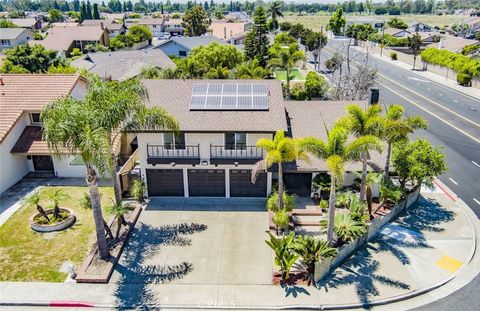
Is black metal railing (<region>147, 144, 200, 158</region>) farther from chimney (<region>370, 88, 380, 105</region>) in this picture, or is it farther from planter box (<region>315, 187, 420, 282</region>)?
chimney (<region>370, 88, 380, 105</region>)

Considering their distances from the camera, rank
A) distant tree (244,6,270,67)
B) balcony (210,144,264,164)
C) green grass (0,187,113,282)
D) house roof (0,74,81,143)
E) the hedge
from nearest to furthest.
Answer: green grass (0,187,113,282) < balcony (210,144,264,164) < house roof (0,74,81,143) < the hedge < distant tree (244,6,270,67)

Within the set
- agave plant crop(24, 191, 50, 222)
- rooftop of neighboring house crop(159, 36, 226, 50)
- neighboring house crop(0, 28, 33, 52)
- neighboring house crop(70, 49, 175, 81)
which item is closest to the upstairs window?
agave plant crop(24, 191, 50, 222)

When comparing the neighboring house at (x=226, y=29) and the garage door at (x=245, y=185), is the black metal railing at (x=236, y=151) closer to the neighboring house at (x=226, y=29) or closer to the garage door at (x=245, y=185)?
the garage door at (x=245, y=185)

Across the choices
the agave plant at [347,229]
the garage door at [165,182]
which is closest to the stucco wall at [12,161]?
the garage door at [165,182]

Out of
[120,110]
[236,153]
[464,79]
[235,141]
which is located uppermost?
[120,110]

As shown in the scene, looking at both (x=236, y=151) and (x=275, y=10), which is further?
(x=275, y=10)

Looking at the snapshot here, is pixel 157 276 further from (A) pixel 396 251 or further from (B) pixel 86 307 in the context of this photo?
(A) pixel 396 251

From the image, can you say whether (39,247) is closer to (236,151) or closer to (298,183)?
(236,151)

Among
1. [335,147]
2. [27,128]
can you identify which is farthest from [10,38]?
[335,147]
